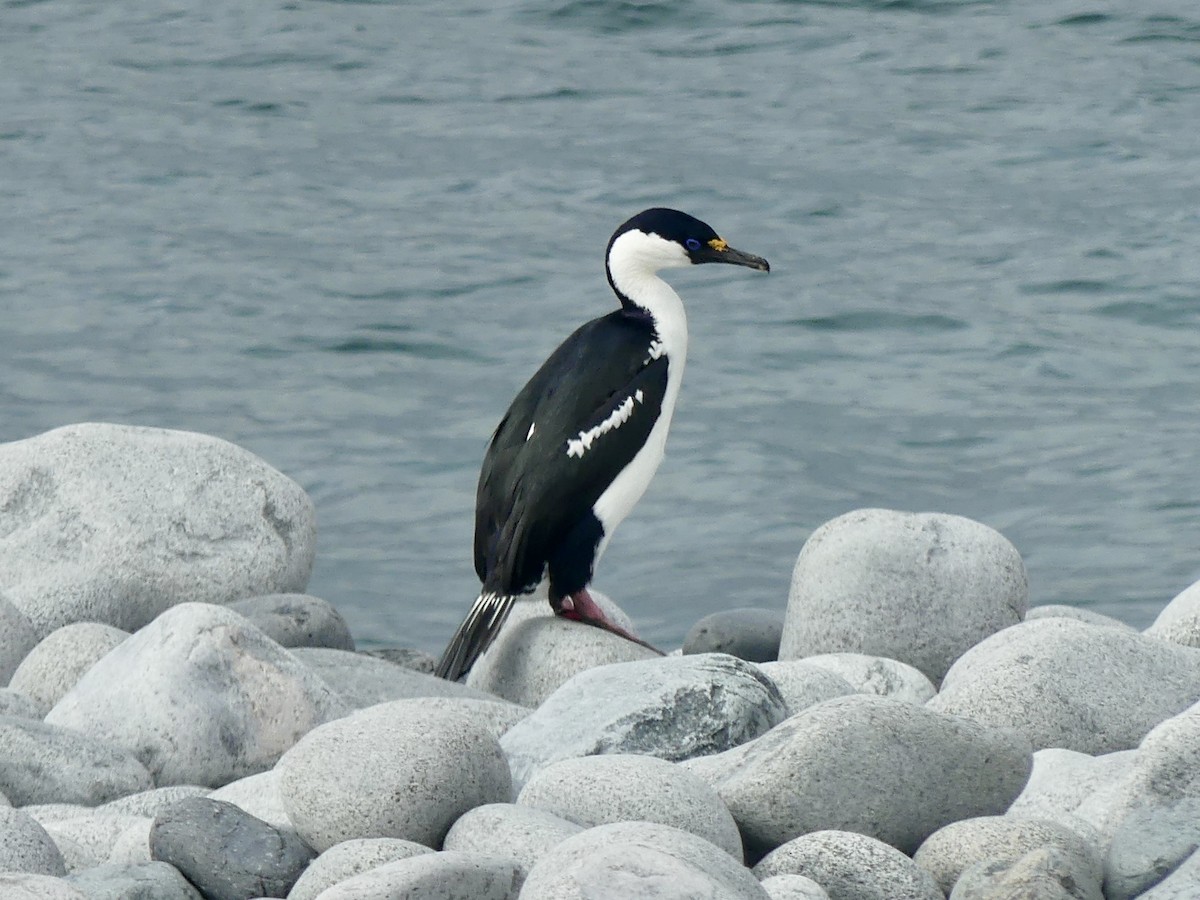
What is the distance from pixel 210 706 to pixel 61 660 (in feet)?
3.32

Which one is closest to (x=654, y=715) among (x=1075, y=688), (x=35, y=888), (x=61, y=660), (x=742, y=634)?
(x=1075, y=688)

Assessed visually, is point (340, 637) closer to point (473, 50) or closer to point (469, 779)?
point (469, 779)

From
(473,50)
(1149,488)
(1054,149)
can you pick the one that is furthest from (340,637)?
(473,50)

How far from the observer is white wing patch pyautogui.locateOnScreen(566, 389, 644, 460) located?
692 cm

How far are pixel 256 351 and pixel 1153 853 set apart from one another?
8.60 meters

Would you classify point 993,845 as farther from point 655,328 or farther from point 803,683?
point 655,328

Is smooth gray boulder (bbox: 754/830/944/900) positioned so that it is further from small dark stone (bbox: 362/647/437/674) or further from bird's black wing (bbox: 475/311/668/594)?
small dark stone (bbox: 362/647/437/674)

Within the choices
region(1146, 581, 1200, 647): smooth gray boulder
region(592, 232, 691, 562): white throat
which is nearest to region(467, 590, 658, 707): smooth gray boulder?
region(592, 232, 691, 562): white throat

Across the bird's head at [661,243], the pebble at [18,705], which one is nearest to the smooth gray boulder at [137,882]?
the pebble at [18,705]

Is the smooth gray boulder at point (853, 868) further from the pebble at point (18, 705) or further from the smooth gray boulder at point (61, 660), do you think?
the smooth gray boulder at point (61, 660)

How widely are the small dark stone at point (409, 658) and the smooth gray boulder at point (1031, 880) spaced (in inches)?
140

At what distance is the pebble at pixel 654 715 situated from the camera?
5.17 metres

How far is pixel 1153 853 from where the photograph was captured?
4.19 metres

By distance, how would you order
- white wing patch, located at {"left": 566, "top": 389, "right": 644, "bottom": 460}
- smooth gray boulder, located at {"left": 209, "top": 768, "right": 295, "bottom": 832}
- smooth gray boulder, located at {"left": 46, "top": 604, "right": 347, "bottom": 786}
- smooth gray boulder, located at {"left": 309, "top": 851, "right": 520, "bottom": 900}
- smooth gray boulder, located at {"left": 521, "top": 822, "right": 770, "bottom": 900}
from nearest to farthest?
smooth gray boulder, located at {"left": 521, "top": 822, "right": 770, "bottom": 900}, smooth gray boulder, located at {"left": 309, "top": 851, "right": 520, "bottom": 900}, smooth gray boulder, located at {"left": 209, "top": 768, "right": 295, "bottom": 832}, smooth gray boulder, located at {"left": 46, "top": 604, "right": 347, "bottom": 786}, white wing patch, located at {"left": 566, "top": 389, "right": 644, "bottom": 460}
